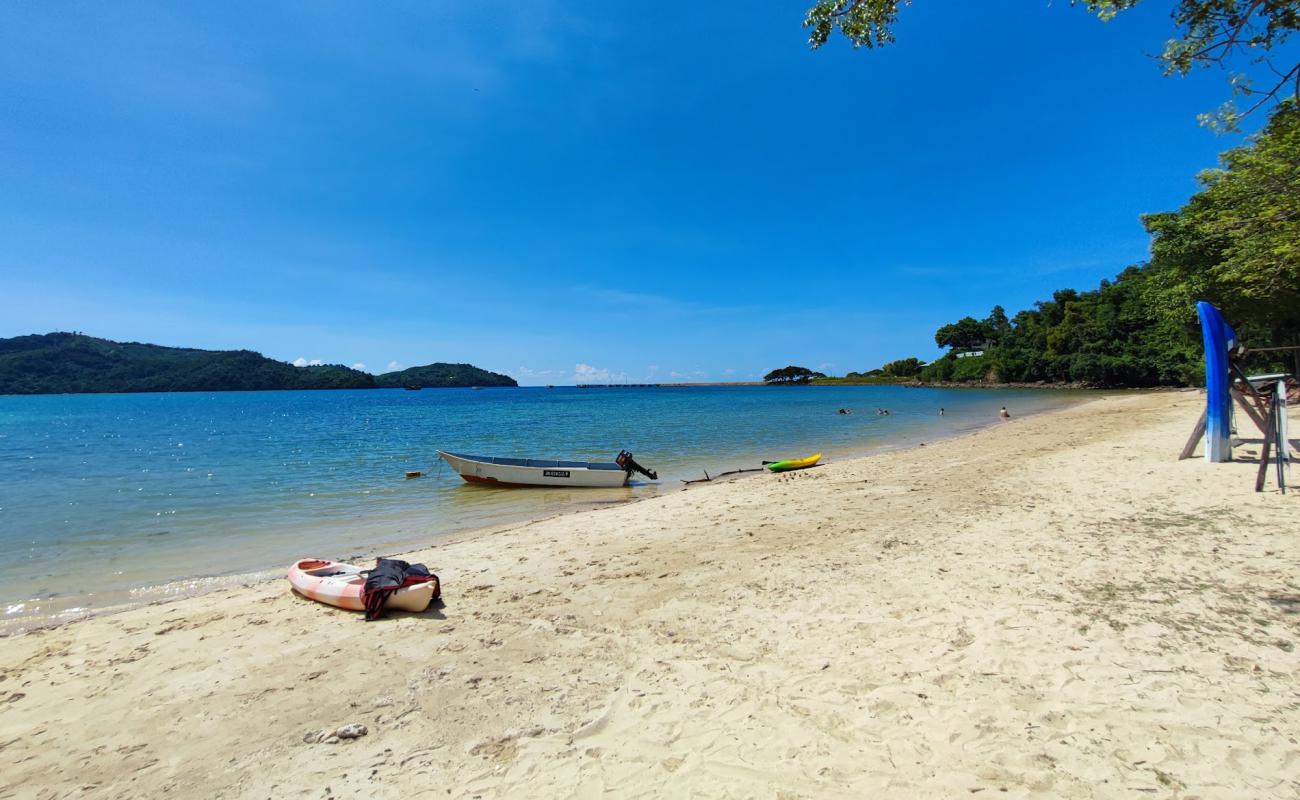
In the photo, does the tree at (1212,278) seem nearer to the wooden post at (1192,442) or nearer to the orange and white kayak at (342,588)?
the wooden post at (1192,442)

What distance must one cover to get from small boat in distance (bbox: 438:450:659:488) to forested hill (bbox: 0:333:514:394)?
191716mm

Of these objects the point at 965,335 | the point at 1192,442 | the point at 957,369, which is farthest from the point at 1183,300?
the point at 965,335

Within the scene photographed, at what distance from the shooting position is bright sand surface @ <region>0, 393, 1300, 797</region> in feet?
10.6

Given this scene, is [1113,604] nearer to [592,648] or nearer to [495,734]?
[592,648]

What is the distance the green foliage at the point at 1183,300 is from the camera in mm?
8430

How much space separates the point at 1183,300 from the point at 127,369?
220 meters

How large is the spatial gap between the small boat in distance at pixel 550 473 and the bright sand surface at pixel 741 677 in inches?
348

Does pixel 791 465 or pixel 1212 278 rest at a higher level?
pixel 1212 278

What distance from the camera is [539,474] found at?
673 inches

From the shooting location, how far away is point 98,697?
15.3ft

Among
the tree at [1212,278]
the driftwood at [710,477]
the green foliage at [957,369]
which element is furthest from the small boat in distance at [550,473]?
the green foliage at [957,369]

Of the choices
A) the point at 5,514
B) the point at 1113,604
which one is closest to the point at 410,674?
the point at 1113,604

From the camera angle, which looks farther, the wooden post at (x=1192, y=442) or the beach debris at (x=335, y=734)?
the wooden post at (x=1192, y=442)

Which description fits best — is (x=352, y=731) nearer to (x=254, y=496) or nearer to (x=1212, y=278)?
(x=254, y=496)
